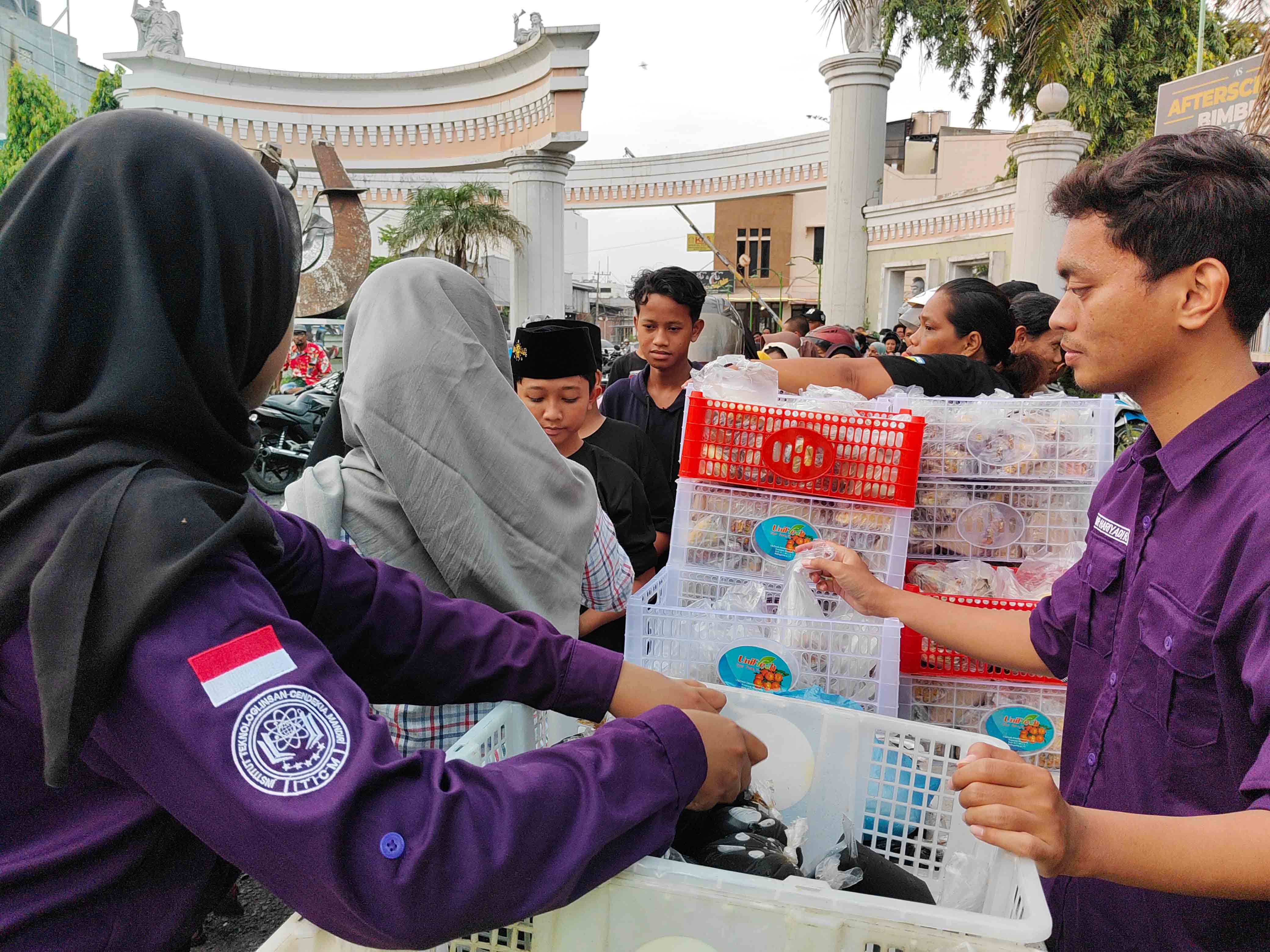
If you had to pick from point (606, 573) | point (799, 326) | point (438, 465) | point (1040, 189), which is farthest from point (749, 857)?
point (1040, 189)

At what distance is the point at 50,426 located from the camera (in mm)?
749

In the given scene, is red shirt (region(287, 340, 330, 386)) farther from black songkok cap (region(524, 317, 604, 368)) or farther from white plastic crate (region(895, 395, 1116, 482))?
white plastic crate (region(895, 395, 1116, 482))

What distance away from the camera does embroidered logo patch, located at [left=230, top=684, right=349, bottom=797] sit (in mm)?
667

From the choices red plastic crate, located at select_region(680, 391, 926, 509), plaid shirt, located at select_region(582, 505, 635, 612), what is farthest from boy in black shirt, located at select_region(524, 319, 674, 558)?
plaid shirt, located at select_region(582, 505, 635, 612)

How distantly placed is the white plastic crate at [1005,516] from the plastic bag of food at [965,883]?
972 millimetres

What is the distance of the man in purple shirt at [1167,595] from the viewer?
0.91 m

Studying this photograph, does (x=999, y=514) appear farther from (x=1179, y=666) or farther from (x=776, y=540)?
(x=1179, y=666)

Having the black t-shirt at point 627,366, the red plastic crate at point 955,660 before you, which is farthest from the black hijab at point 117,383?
the black t-shirt at point 627,366

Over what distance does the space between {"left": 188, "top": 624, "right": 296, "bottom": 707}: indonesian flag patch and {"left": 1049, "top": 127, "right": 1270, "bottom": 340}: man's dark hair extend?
119cm

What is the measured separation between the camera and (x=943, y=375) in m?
2.42

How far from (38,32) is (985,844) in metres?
37.4

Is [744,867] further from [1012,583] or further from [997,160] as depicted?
[997,160]

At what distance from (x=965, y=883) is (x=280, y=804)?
88 cm

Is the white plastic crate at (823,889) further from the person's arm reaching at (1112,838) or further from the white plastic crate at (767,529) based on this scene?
the white plastic crate at (767,529)
